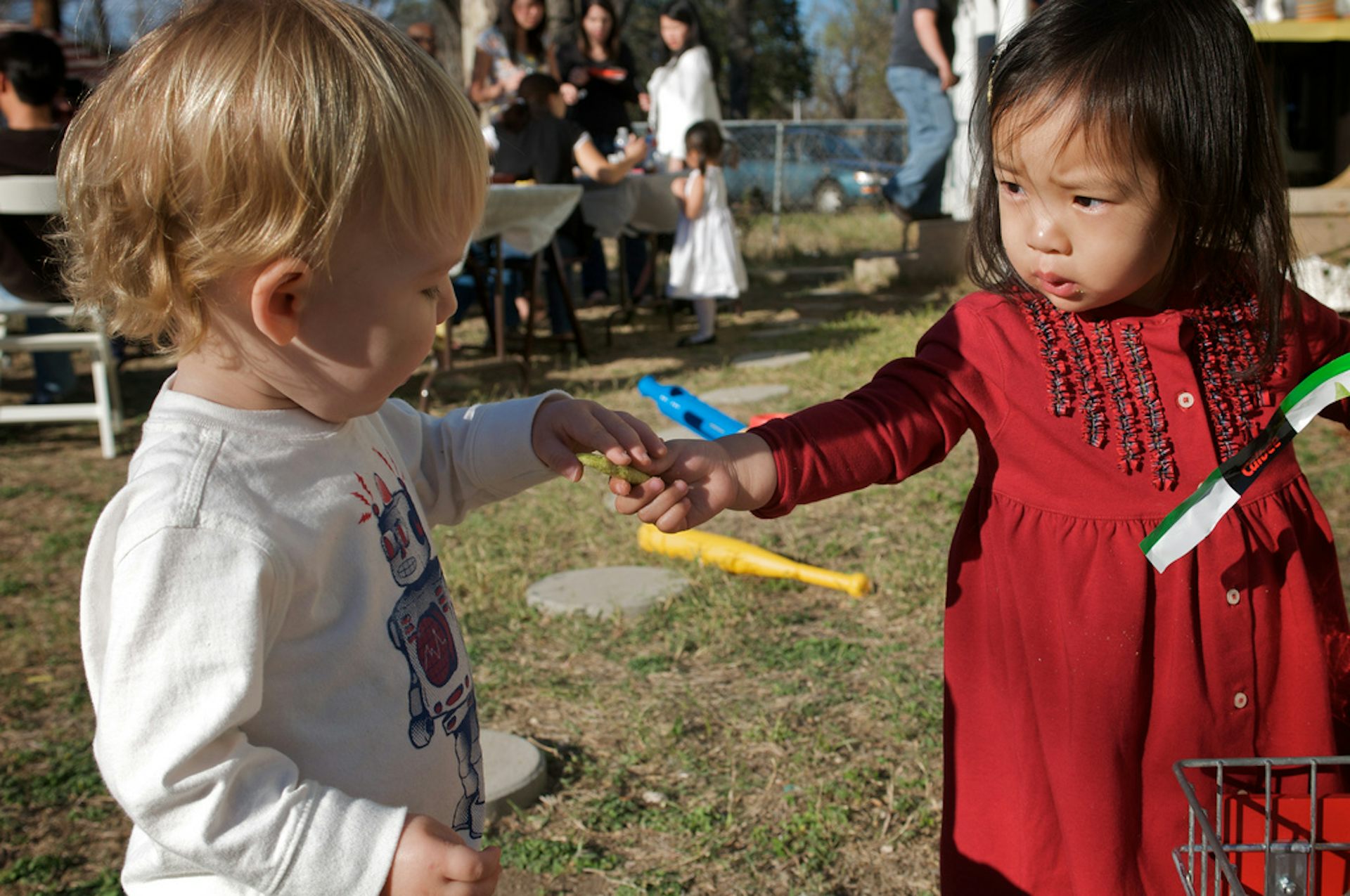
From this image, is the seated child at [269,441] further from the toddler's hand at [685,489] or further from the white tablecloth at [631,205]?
the white tablecloth at [631,205]

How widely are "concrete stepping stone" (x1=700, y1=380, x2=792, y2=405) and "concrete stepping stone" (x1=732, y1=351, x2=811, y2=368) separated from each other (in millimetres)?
557

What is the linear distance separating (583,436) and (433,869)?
0.54 m

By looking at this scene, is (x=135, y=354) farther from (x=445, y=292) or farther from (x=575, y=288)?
(x=445, y=292)

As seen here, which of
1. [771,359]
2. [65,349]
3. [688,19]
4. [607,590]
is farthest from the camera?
[688,19]

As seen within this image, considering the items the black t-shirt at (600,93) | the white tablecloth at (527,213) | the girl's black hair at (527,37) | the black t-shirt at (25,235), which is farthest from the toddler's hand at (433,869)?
the girl's black hair at (527,37)

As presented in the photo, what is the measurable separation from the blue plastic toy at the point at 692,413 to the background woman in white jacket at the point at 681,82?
6.16m

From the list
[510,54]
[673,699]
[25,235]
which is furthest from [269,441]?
[510,54]

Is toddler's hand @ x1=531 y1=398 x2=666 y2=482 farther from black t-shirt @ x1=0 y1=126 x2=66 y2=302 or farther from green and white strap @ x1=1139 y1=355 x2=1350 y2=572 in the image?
black t-shirt @ x1=0 y1=126 x2=66 y2=302

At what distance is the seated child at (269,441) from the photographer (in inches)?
37.8

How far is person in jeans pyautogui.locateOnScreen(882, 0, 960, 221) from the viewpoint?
7391 mm

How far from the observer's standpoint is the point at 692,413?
167 centimetres

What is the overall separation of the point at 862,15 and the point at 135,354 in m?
27.6

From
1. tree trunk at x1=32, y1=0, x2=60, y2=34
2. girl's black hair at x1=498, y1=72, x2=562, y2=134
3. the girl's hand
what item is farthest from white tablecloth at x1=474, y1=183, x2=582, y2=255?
tree trunk at x1=32, y1=0, x2=60, y2=34

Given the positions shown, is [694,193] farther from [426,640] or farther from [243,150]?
[243,150]
